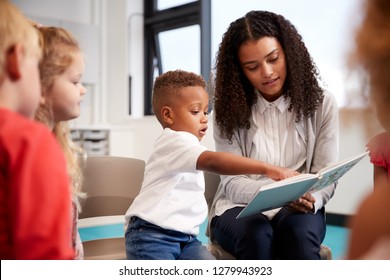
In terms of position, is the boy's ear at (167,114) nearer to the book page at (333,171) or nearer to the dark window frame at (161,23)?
the dark window frame at (161,23)

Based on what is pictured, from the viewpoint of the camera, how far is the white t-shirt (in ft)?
2.58

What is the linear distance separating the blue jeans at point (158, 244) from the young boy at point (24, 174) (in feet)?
1.17

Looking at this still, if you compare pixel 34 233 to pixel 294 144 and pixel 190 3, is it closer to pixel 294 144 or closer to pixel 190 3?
pixel 294 144

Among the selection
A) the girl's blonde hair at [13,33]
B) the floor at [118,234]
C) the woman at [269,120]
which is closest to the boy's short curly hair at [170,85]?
the woman at [269,120]

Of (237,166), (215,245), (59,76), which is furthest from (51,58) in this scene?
(215,245)

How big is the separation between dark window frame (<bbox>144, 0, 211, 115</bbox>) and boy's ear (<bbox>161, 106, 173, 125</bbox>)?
137 millimetres

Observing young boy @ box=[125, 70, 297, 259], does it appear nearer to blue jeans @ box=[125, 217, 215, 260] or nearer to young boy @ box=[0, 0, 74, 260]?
blue jeans @ box=[125, 217, 215, 260]

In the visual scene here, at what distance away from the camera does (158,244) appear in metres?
0.78

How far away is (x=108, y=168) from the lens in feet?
2.97

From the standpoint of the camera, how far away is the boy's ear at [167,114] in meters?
0.84

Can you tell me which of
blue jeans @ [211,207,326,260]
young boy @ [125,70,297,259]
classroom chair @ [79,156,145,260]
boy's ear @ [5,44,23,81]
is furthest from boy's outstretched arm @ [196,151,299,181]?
boy's ear @ [5,44,23,81]

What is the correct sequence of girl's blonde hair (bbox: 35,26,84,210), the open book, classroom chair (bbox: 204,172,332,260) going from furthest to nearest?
classroom chair (bbox: 204,172,332,260), the open book, girl's blonde hair (bbox: 35,26,84,210)

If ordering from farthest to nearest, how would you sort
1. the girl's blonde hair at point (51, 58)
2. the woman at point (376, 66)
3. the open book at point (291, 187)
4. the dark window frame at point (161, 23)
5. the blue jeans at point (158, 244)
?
the dark window frame at point (161, 23), the blue jeans at point (158, 244), the open book at point (291, 187), the girl's blonde hair at point (51, 58), the woman at point (376, 66)
